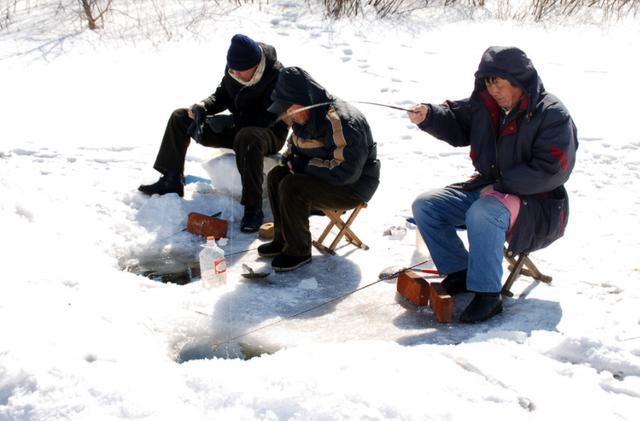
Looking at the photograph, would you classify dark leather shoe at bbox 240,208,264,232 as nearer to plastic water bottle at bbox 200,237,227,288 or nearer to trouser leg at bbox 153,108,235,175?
trouser leg at bbox 153,108,235,175

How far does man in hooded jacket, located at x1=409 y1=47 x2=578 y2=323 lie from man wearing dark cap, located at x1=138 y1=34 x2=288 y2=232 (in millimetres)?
1598

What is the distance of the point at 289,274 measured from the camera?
4.99m

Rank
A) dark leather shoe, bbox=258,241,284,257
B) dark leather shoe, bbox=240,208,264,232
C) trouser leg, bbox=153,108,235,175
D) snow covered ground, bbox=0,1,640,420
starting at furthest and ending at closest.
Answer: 1. trouser leg, bbox=153,108,235,175
2. dark leather shoe, bbox=240,208,264,232
3. dark leather shoe, bbox=258,241,284,257
4. snow covered ground, bbox=0,1,640,420

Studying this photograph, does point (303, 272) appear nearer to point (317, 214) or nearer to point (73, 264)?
point (317, 214)

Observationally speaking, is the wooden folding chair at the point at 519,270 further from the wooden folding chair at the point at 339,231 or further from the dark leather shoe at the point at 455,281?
the wooden folding chair at the point at 339,231

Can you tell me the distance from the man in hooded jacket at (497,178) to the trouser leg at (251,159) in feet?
5.11

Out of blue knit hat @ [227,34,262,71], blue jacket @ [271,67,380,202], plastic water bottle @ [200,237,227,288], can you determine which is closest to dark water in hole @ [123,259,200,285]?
plastic water bottle @ [200,237,227,288]

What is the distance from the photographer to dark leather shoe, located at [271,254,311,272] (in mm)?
4977

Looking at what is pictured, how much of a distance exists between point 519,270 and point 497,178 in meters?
0.61

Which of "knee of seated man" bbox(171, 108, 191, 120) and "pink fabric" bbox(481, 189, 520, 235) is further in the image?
"knee of seated man" bbox(171, 108, 191, 120)

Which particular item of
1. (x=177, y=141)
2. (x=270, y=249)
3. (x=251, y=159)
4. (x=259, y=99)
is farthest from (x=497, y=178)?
(x=177, y=141)

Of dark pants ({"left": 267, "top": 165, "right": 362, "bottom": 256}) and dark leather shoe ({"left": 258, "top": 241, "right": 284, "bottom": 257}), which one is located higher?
dark pants ({"left": 267, "top": 165, "right": 362, "bottom": 256})

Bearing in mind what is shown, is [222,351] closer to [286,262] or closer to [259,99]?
[286,262]

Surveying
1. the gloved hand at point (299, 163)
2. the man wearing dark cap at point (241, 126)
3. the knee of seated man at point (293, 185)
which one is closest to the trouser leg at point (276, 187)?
the gloved hand at point (299, 163)
